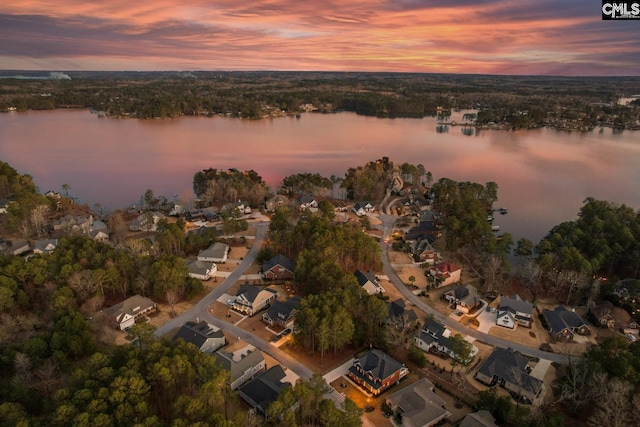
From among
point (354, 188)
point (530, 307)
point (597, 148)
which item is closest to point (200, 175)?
point (354, 188)

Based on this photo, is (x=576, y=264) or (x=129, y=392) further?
(x=576, y=264)

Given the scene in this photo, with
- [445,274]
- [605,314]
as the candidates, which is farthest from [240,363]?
[605,314]

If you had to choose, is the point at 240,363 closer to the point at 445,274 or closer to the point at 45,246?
the point at 445,274

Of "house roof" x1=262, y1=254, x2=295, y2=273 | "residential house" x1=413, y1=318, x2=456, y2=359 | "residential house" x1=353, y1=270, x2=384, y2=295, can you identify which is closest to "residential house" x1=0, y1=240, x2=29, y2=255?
"house roof" x1=262, y1=254, x2=295, y2=273

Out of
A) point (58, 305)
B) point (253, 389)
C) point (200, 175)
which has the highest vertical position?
point (200, 175)

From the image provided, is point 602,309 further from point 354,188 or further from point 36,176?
point 36,176

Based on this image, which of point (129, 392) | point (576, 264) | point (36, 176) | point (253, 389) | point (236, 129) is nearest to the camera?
point (129, 392)
